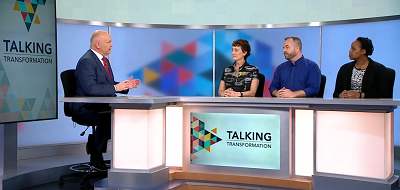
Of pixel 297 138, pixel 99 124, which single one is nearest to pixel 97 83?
pixel 99 124

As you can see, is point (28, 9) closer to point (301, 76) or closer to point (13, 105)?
point (13, 105)

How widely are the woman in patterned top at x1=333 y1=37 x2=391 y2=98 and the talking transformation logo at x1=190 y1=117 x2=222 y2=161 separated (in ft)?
4.53

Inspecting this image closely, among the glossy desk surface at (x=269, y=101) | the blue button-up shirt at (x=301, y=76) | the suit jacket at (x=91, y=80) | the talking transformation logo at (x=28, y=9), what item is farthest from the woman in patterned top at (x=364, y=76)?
the talking transformation logo at (x=28, y=9)

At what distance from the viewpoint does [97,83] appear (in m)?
3.98

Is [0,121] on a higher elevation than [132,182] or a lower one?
higher

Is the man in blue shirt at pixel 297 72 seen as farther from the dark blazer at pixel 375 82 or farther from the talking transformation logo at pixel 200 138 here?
the talking transformation logo at pixel 200 138

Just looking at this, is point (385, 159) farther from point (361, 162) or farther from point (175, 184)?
point (175, 184)

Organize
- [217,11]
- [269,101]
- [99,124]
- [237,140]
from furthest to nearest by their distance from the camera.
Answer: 1. [217,11]
2. [99,124]
3. [237,140]
4. [269,101]

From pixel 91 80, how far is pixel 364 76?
105 inches

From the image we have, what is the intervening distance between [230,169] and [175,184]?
1.62 feet

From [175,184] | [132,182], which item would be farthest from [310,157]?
[132,182]

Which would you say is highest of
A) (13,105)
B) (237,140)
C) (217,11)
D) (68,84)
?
(217,11)

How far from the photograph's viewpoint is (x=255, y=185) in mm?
3555

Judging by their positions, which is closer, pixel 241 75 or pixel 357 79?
pixel 357 79
